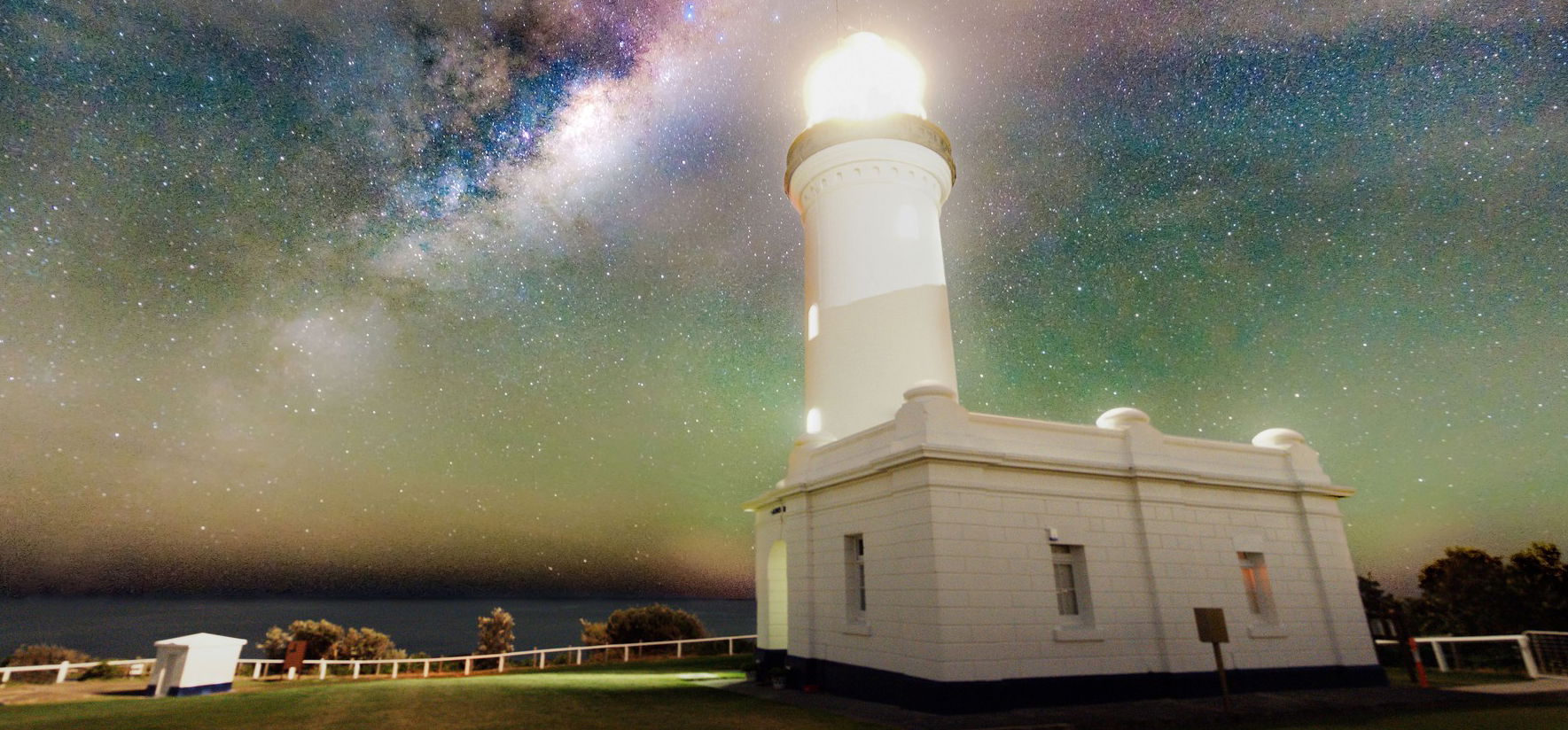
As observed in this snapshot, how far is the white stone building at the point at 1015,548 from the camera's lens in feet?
37.1

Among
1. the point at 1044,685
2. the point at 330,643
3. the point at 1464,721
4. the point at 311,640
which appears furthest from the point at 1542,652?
the point at 311,640

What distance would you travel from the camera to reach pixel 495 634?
104ft

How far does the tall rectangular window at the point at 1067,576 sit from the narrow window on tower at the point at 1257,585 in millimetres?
4084

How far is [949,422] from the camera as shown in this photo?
39.5 ft

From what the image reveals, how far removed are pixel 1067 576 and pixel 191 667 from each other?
703 inches

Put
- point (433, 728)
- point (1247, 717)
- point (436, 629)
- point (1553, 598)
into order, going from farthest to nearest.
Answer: point (436, 629) < point (1553, 598) < point (1247, 717) < point (433, 728)

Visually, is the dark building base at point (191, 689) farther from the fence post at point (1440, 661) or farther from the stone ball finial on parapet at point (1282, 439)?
the fence post at point (1440, 661)

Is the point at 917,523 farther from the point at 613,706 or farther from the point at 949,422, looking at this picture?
the point at 613,706

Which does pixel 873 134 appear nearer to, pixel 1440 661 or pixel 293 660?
pixel 1440 661

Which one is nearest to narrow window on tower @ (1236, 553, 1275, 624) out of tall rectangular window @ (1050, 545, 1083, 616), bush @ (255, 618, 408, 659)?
tall rectangular window @ (1050, 545, 1083, 616)

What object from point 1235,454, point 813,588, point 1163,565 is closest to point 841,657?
point 813,588

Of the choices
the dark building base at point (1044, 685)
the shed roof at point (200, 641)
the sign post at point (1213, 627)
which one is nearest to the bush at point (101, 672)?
the shed roof at point (200, 641)

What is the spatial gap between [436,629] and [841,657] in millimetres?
193940

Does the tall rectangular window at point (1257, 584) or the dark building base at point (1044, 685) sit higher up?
the tall rectangular window at point (1257, 584)
